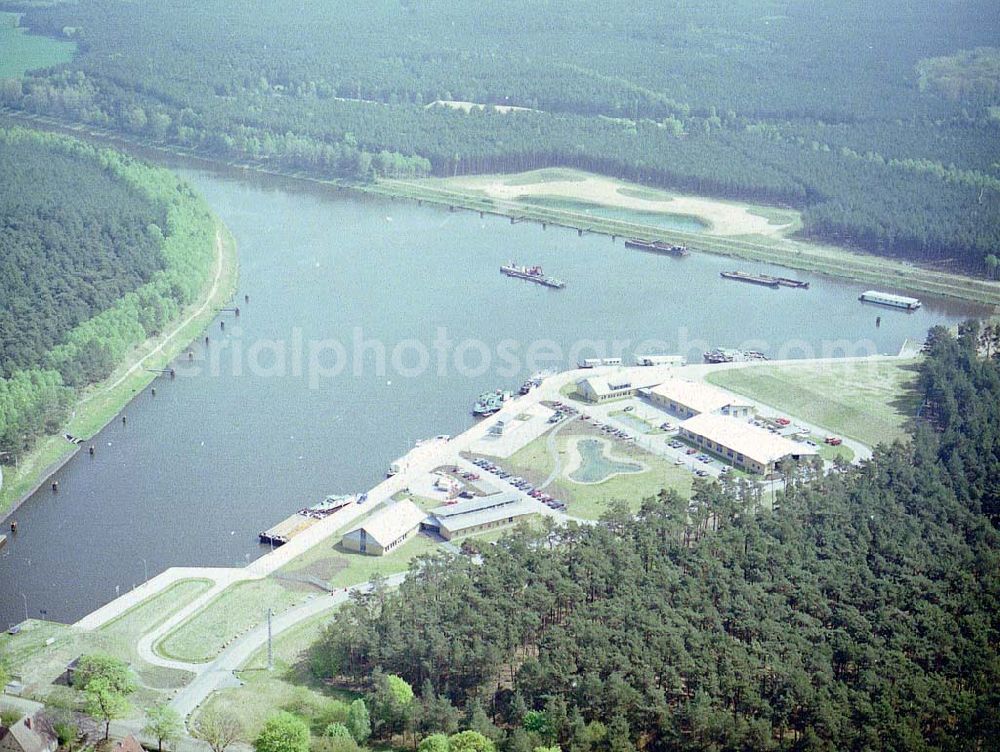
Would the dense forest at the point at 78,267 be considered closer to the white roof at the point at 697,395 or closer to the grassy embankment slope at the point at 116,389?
the grassy embankment slope at the point at 116,389

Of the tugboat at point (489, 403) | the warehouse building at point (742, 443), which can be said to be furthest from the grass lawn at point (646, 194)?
the warehouse building at point (742, 443)

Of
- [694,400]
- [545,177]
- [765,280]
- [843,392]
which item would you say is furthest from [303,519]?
[545,177]

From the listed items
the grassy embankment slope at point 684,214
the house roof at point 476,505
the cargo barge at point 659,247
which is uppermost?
the grassy embankment slope at point 684,214

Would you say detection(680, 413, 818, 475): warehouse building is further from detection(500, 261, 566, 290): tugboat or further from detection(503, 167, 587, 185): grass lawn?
detection(503, 167, 587, 185): grass lawn

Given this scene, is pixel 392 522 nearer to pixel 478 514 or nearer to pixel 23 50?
pixel 478 514

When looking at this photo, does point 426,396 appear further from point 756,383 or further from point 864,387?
point 864,387

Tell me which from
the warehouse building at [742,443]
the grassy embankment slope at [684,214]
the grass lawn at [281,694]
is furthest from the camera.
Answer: the grassy embankment slope at [684,214]

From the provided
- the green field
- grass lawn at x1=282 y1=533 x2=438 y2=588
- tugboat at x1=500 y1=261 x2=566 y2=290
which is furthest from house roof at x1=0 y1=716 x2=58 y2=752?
the green field
